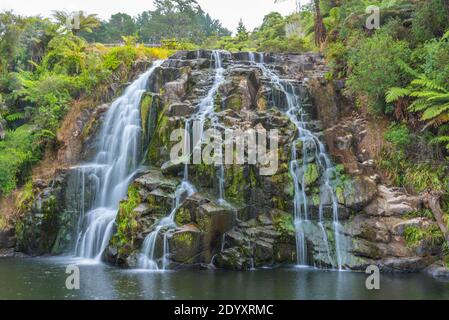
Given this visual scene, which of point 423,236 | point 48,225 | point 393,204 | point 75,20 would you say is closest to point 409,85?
point 393,204

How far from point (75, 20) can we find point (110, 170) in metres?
15.1

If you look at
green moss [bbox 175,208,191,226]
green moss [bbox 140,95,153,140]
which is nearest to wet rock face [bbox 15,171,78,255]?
green moss [bbox 140,95,153,140]

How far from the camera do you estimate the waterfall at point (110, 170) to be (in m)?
14.6

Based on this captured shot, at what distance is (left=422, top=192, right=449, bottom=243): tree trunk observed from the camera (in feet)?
41.0

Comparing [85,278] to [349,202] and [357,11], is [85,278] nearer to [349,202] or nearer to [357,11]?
[349,202]

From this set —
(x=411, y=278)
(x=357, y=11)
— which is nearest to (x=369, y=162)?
(x=411, y=278)

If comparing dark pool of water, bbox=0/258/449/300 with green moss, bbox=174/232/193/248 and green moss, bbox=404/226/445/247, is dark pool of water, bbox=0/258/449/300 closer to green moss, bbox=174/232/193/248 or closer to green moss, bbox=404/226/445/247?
green moss, bbox=174/232/193/248

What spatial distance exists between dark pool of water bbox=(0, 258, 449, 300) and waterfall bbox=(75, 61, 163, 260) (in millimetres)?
1799

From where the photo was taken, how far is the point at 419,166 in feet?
46.5

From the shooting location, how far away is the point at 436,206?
1297cm

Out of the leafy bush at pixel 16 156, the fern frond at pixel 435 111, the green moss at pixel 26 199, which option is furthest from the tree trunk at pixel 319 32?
the green moss at pixel 26 199

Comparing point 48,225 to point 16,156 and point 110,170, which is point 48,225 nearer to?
point 110,170

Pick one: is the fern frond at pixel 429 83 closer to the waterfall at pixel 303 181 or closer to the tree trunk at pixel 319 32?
the waterfall at pixel 303 181

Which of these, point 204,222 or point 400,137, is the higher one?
point 400,137
